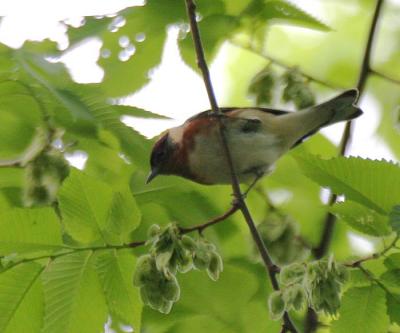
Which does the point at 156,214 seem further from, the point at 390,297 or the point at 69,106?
the point at 390,297

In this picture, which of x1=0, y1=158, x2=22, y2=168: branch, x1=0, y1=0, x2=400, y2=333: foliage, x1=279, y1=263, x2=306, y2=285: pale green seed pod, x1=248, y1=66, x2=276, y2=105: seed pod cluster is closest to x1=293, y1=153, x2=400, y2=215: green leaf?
x1=0, y1=0, x2=400, y2=333: foliage

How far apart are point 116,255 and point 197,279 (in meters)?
0.64

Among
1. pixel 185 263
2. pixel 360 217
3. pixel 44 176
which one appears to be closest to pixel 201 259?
pixel 185 263

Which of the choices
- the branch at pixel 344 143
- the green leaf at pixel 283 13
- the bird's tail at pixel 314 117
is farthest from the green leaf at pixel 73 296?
the bird's tail at pixel 314 117

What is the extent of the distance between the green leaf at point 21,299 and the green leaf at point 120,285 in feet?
0.69

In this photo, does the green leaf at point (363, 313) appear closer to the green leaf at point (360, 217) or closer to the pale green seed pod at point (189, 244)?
the green leaf at point (360, 217)

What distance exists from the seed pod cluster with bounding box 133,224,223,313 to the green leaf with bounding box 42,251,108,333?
0.59 ft

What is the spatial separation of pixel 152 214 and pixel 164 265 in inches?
28.1

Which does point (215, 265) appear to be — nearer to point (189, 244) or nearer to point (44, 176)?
point (189, 244)

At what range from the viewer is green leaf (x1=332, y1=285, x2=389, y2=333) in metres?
2.46

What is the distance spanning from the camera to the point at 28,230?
8.07 ft

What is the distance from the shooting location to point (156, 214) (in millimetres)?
3070

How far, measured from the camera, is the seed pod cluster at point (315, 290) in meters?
2.37

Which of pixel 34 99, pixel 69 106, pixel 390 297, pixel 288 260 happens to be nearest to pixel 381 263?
pixel 390 297
